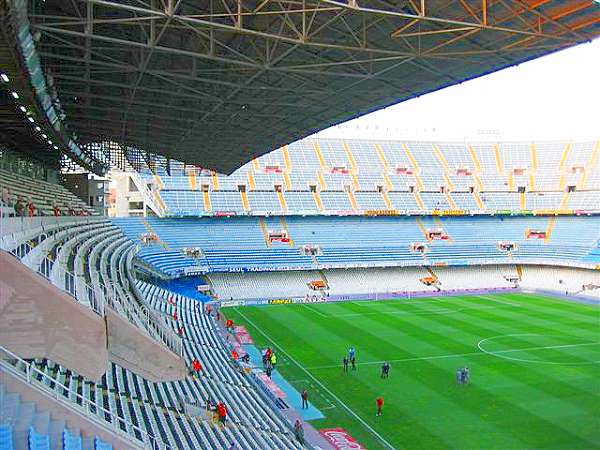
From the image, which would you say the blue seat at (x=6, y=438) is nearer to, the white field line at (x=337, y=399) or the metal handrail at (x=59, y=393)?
the metal handrail at (x=59, y=393)

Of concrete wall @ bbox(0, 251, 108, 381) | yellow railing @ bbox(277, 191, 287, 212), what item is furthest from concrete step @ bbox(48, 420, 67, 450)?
yellow railing @ bbox(277, 191, 287, 212)

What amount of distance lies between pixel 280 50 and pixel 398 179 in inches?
1688

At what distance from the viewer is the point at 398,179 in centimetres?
5666

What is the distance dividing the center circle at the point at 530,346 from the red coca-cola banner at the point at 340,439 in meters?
11.1

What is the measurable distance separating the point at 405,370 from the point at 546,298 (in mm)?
23325

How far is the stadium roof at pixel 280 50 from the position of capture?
11477 mm

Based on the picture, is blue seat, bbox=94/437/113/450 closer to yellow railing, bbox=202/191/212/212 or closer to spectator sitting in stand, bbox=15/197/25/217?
spectator sitting in stand, bbox=15/197/25/217

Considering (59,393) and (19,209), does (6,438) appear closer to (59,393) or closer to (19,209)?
(59,393)

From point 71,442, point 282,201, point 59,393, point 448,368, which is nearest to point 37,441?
point 71,442

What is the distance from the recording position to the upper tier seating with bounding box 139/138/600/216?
2053 inches

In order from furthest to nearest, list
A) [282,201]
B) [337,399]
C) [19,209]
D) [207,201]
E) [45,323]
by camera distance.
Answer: [282,201]
[207,201]
[337,399]
[19,209]
[45,323]

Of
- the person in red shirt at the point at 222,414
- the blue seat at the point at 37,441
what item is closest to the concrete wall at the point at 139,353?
the person in red shirt at the point at 222,414

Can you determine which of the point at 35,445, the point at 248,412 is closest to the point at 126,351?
the point at 248,412

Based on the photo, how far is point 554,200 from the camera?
55219 millimetres
